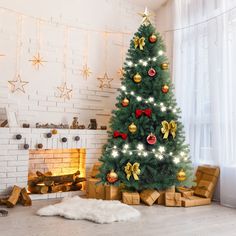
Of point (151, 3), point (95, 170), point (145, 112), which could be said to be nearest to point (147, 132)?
point (145, 112)

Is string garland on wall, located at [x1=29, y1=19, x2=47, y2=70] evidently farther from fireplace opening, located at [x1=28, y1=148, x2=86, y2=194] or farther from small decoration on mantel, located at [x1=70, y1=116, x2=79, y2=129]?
fireplace opening, located at [x1=28, y1=148, x2=86, y2=194]

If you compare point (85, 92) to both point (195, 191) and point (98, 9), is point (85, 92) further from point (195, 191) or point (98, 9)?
point (195, 191)

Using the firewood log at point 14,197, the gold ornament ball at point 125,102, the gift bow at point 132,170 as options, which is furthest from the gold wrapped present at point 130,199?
the firewood log at point 14,197

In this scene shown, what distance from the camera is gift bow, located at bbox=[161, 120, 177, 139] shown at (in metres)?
3.40

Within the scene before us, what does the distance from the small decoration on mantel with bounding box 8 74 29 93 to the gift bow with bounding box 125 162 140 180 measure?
172 centimetres

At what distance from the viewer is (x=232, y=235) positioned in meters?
2.30

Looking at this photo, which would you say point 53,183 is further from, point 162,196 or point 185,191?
point 185,191

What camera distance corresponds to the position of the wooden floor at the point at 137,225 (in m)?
2.28

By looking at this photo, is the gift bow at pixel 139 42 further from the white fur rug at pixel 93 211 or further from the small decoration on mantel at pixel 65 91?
the white fur rug at pixel 93 211

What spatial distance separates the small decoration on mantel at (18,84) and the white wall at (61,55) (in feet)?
0.16

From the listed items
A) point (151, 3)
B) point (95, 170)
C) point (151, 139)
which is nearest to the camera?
point (151, 139)

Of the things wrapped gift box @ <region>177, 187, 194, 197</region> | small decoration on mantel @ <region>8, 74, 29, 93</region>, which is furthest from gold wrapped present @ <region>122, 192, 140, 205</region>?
small decoration on mantel @ <region>8, 74, 29, 93</region>

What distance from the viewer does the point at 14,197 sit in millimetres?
3121

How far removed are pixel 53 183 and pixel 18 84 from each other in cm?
138
